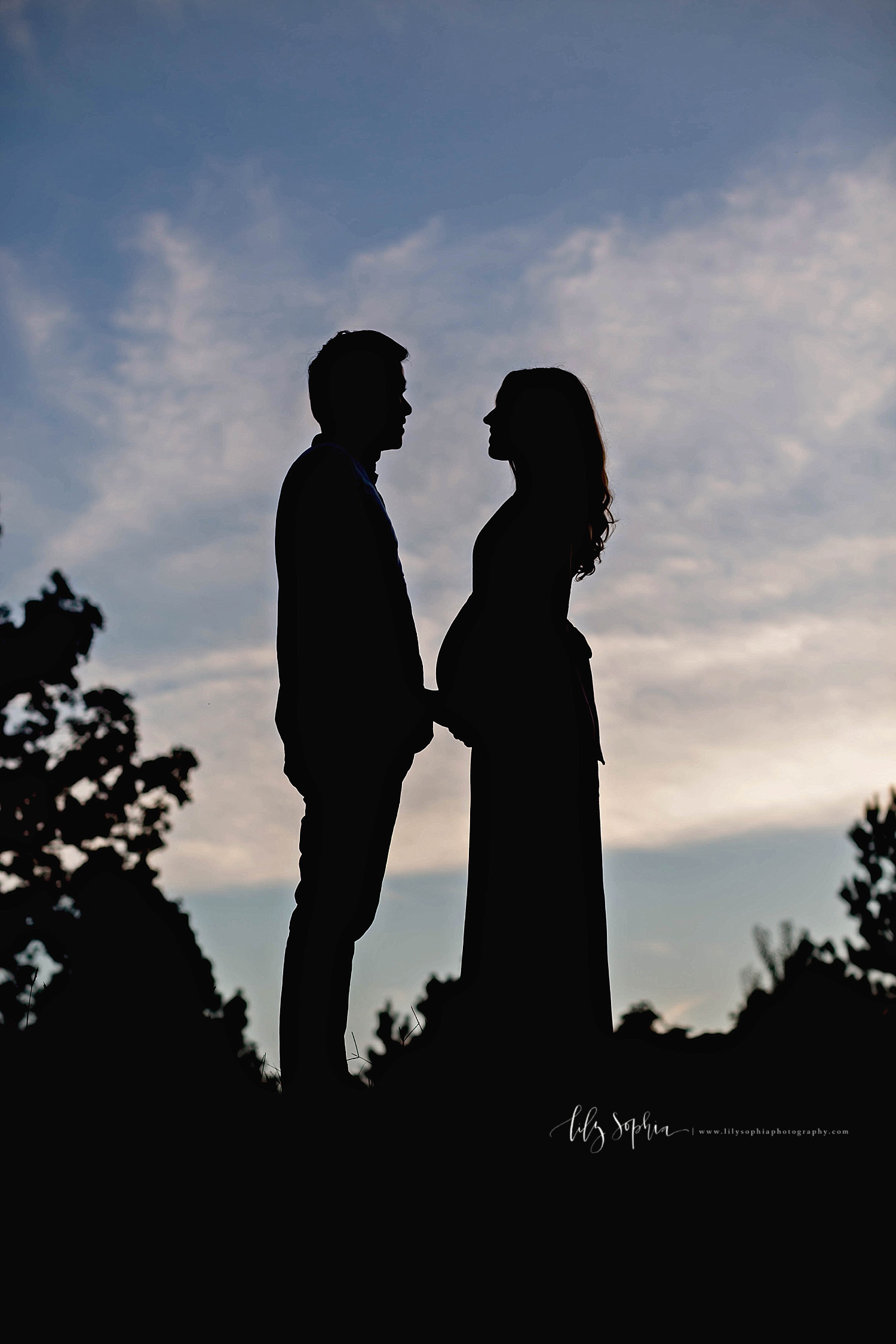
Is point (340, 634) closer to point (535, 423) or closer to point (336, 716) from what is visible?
point (336, 716)

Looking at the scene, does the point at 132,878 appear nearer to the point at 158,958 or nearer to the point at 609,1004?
the point at 158,958

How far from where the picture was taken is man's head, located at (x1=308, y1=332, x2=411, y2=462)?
479 cm

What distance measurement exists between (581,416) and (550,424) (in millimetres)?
163

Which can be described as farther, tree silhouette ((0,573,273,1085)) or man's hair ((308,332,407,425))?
tree silhouette ((0,573,273,1085))

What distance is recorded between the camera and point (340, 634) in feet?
14.1

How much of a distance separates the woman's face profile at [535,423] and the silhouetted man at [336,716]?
68 centimetres

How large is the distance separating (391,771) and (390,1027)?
6.32 feet

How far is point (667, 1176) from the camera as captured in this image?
3.32 meters

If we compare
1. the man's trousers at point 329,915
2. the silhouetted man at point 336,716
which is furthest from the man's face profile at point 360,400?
the man's trousers at point 329,915

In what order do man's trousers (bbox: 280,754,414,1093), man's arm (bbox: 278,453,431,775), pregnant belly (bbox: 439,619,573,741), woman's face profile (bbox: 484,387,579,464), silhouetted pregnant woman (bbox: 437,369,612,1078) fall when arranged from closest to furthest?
1. man's trousers (bbox: 280,754,414,1093)
2. man's arm (bbox: 278,453,431,775)
3. silhouetted pregnant woman (bbox: 437,369,612,1078)
4. pregnant belly (bbox: 439,619,573,741)
5. woman's face profile (bbox: 484,387,579,464)

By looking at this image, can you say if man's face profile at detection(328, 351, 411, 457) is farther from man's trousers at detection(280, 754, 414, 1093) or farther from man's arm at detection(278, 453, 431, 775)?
→ man's trousers at detection(280, 754, 414, 1093)

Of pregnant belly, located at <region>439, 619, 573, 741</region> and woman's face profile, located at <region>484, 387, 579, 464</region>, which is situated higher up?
woman's face profile, located at <region>484, 387, 579, 464</region>
